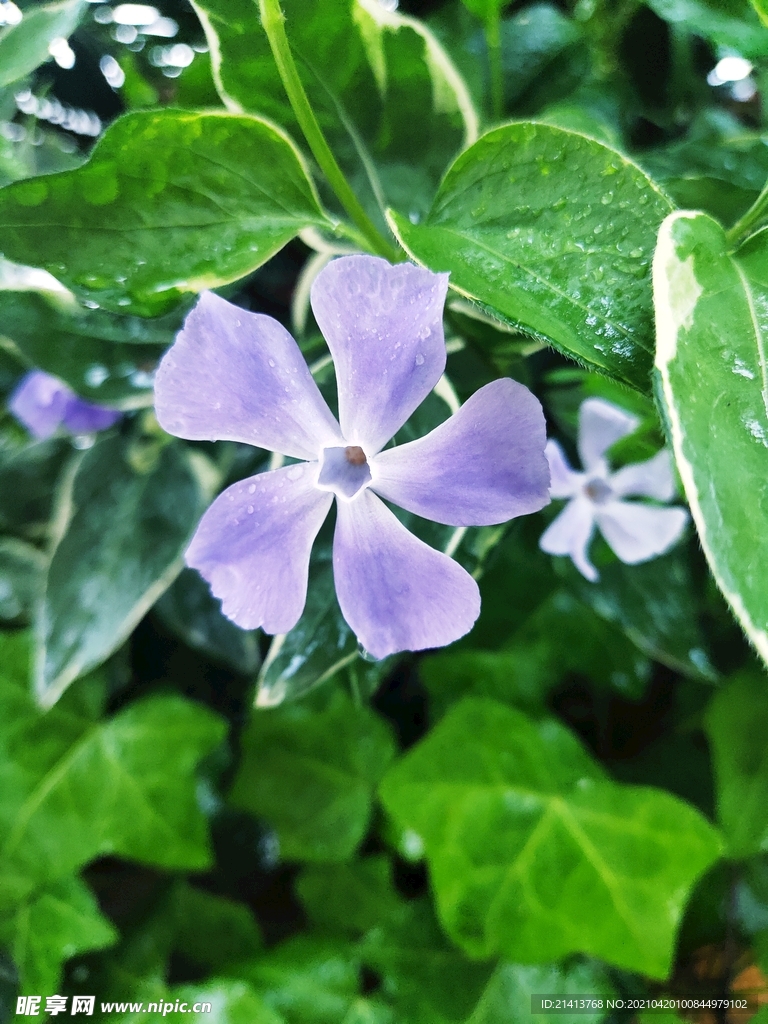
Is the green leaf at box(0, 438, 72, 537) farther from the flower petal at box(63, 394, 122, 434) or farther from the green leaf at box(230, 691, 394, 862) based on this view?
the green leaf at box(230, 691, 394, 862)

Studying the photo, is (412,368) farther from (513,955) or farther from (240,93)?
(513,955)

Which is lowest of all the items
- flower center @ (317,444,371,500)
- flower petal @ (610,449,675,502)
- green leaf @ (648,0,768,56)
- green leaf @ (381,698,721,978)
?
green leaf @ (381,698,721,978)

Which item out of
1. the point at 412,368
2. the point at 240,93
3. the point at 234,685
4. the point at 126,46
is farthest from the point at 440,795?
the point at 126,46

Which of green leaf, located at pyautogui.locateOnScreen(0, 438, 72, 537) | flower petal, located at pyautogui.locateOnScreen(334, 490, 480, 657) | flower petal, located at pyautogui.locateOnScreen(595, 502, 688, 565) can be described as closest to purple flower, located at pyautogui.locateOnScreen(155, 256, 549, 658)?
flower petal, located at pyautogui.locateOnScreen(334, 490, 480, 657)

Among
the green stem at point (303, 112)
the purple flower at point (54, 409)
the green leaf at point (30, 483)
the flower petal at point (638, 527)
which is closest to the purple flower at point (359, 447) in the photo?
the green stem at point (303, 112)

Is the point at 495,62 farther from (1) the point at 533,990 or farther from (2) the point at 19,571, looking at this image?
(1) the point at 533,990

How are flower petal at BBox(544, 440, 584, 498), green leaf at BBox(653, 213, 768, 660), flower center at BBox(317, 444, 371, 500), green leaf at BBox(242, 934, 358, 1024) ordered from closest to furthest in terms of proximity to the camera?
green leaf at BBox(653, 213, 768, 660), flower center at BBox(317, 444, 371, 500), flower petal at BBox(544, 440, 584, 498), green leaf at BBox(242, 934, 358, 1024)
